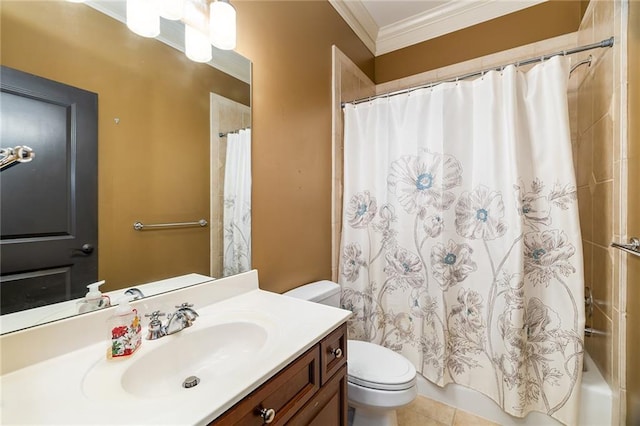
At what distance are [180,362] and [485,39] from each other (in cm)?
278

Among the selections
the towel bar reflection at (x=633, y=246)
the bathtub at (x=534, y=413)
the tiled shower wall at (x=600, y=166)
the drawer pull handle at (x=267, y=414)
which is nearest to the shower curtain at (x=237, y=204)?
the drawer pull handle at (x=267, y=414)

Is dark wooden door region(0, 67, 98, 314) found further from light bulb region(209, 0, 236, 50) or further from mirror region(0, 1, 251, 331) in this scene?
light bulb region(209, 0, 236, 50)

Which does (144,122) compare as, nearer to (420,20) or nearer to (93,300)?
(93,300)

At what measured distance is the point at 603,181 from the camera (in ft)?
4.35

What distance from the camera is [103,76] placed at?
0.84m

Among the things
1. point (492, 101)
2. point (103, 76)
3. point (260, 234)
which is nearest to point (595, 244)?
point (492, 101)

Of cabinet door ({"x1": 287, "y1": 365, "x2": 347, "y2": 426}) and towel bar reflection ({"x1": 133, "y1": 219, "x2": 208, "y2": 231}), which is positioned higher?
towel bar reflection ({"x1": 133, "y1": 219, "x2": 208, "y2": 231})

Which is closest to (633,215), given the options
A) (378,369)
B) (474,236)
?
(474,236)

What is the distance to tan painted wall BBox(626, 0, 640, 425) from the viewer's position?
3.43 feet

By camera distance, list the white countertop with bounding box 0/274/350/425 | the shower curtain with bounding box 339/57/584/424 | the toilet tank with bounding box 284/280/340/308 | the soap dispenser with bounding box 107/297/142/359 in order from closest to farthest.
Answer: the white countertop with bounding box 0/274/350/425 < the soap dispenser with bounding box 107/297/142/359 < the shower curtain with bounding box 339/57/584/424 < the toilet tank with bounding box 284/280/340/308

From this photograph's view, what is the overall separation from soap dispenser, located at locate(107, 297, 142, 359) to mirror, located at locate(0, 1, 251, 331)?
154 millimetres

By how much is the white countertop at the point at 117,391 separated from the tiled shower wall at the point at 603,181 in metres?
1.32

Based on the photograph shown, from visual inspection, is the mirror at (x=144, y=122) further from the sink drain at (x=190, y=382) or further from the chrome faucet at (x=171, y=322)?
the sink drain at (x=190, y=382)

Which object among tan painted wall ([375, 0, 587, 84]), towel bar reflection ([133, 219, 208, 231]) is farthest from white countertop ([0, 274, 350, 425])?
tan painted wall ([375, 0, 587, 84])
